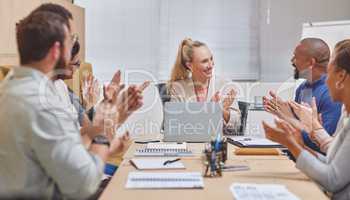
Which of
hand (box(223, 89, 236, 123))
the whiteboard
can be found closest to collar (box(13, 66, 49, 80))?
hand (box(223, 89, 236, 123))

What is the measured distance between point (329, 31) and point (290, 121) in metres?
2.15

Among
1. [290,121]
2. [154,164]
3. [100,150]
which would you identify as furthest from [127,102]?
[290,121]

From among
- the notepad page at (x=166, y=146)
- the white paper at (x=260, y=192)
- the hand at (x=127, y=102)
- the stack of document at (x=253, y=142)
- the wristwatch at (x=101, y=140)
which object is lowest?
the white paper at (x=260, y=192)

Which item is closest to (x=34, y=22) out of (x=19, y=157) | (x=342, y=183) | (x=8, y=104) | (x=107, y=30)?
(x=8, y=104)

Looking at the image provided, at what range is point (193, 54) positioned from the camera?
10.7ft

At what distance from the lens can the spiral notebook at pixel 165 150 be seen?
2.15 m

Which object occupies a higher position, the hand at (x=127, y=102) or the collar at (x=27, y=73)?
the collar at (x=27, y=73)

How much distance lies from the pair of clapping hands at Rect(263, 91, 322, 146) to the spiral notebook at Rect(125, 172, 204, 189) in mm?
385

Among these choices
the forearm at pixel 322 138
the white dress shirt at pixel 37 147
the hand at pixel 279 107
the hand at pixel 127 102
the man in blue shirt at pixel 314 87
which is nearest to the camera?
the white dress shirt at pixel 37 147

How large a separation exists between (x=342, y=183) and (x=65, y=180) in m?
1.05

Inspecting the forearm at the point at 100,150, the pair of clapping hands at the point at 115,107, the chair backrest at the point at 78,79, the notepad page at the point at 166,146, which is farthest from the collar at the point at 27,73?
the chair backrest at the point at 78,79

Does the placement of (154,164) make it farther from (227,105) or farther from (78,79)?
(78,79)

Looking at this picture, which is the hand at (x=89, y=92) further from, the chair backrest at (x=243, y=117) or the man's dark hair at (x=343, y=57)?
the man's dark hair at (x=343, y=57)

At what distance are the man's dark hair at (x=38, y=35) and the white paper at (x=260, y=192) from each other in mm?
815
